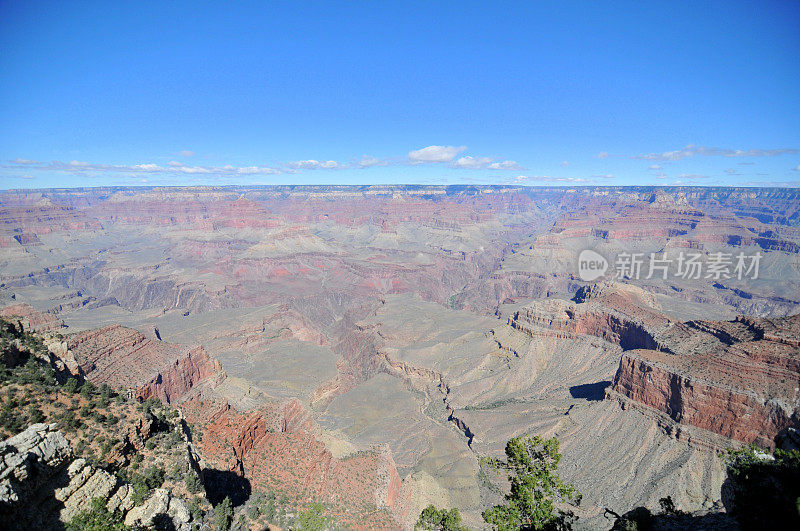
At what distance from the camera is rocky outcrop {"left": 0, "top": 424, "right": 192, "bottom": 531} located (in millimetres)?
12383

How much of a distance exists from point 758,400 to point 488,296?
12066 centimetres

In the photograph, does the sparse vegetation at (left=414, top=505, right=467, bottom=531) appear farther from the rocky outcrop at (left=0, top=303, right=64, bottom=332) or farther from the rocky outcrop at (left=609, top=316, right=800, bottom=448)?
the rocky outcrop at (left=0, top=303, right=64, bottom=332)

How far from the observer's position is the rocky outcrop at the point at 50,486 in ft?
40.6

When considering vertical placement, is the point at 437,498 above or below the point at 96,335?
below

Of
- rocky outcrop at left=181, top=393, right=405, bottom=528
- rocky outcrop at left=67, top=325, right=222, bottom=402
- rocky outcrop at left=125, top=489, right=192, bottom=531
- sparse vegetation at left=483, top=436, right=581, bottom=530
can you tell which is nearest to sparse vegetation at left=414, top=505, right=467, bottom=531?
rocky outcrop at left=181, top=393, right=405, bottom=528

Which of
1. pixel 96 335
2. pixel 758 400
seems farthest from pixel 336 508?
pixel 96 335

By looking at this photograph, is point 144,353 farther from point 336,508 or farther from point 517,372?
point 517,372

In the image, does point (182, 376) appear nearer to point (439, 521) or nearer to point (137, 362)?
point (137, 362)

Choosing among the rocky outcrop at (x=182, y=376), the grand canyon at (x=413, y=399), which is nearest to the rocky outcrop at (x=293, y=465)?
the grand canyon at (x=413, y=399)

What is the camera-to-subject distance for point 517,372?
240 feet

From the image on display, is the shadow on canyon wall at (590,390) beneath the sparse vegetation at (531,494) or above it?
beneath

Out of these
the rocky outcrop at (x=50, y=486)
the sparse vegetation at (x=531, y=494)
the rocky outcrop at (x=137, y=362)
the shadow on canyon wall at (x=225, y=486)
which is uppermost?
the rocky outcrop at (x=50, y=486)

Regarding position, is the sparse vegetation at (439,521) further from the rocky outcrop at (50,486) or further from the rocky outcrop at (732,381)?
the rocky outcrop at (732,381)

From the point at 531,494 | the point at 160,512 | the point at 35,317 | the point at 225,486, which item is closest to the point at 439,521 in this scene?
the point at 531,494
